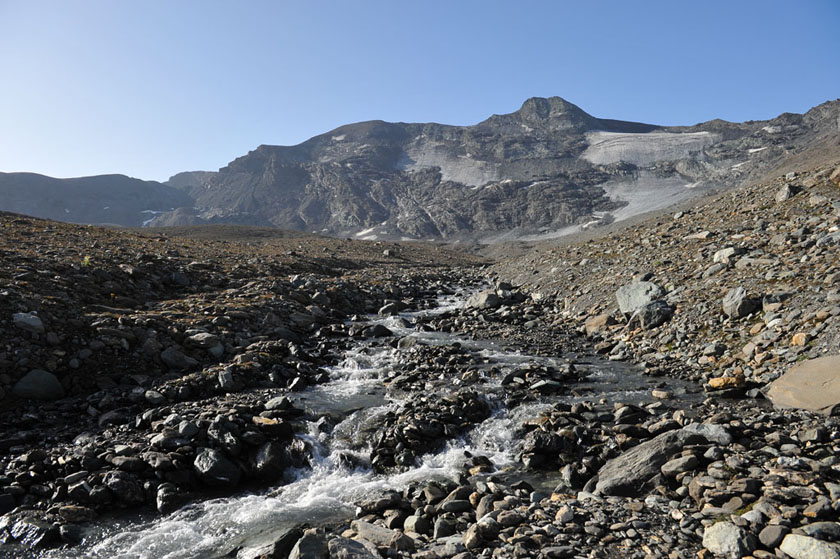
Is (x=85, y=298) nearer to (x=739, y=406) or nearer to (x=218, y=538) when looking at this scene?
(x=218, y=538)

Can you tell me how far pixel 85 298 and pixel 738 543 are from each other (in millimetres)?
17971

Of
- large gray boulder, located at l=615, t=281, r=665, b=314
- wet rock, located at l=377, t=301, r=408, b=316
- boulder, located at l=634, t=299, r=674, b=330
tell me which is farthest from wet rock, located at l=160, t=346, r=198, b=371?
large gray boulder, located at l=615, t=281, r=665, b=314

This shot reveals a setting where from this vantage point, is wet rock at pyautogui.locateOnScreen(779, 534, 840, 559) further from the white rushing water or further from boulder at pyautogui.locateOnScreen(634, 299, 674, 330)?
boulder at pyautogui.locateOnScreen(634, 299, 674, 330)

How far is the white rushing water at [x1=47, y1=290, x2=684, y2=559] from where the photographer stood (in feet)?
22.9

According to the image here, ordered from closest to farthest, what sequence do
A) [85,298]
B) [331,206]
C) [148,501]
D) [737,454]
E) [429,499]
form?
[737,454]
[429,499]
[148,501]
[85,298]
[331,206]

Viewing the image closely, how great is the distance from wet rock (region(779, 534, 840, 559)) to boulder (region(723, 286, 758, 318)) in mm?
8872

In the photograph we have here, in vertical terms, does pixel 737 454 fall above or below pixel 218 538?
above

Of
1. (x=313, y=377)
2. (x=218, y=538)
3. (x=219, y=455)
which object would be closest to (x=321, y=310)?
(x=313, y=377)

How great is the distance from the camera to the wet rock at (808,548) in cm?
439

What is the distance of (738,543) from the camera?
478 centimetres

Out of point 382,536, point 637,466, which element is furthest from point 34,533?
point 637,466

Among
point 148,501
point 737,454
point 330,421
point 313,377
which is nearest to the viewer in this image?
point 737,454

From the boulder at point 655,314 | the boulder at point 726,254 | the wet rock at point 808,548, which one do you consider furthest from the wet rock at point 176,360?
the boulder at point 726,254

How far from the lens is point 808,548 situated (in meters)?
4.49
